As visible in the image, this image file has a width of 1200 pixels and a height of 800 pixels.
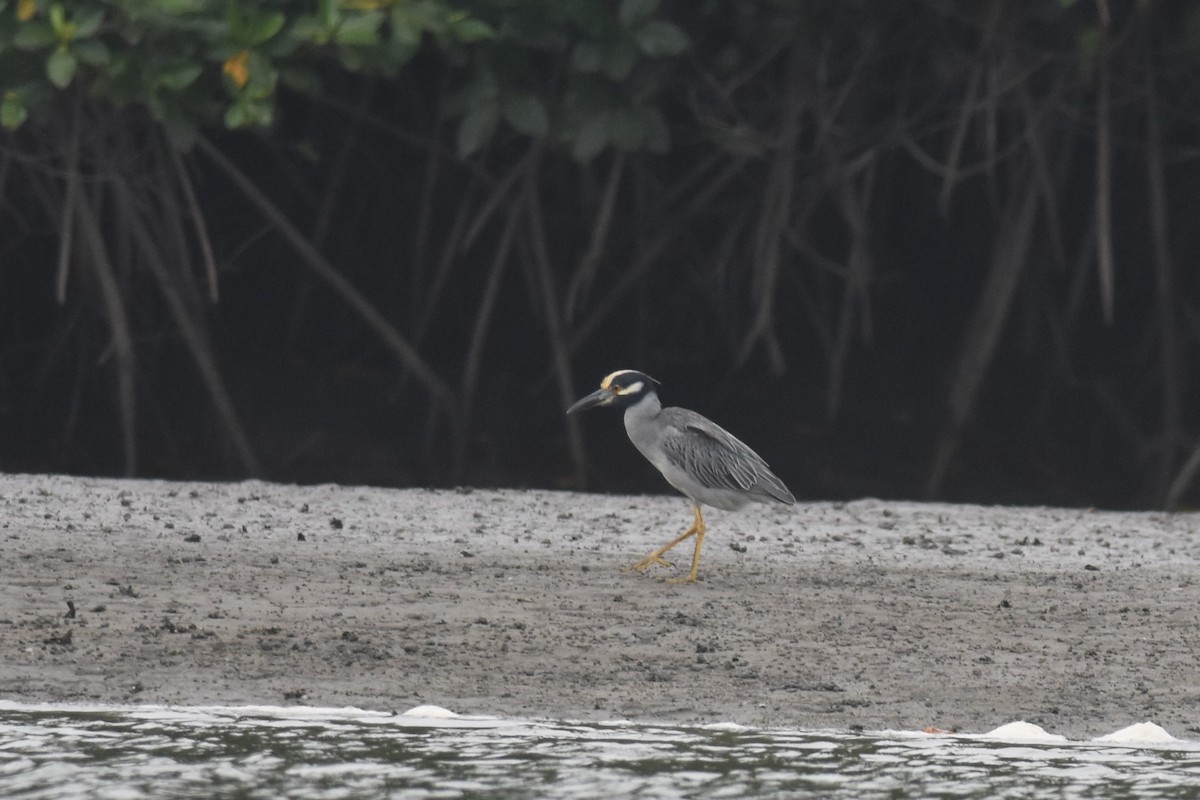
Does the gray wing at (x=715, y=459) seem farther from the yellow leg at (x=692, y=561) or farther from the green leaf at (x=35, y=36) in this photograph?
the green leaf at (x=35, y=36)

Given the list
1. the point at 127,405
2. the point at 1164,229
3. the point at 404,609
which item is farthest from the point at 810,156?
the point at 404,609

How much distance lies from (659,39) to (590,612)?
2775mm

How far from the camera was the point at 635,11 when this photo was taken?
7582 mm

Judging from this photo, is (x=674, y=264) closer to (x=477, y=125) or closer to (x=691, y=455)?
(x=477, y=125)

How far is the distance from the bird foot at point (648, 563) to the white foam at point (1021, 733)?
1.57 m

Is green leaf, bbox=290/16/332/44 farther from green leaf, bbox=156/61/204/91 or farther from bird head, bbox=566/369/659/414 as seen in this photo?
bird head, bbox=566/369/659/414

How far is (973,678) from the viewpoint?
5.11 meters

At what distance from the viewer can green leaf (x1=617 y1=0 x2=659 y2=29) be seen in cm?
755

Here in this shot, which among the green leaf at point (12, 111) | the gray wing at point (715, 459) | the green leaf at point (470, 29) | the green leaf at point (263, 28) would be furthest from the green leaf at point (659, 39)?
the green leaf at point (12, 111)

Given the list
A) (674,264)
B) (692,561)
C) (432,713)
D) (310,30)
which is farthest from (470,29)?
(674,264)

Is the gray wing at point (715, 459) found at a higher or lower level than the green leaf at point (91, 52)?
lower

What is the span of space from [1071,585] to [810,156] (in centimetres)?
319

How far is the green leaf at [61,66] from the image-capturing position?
22.7 feet

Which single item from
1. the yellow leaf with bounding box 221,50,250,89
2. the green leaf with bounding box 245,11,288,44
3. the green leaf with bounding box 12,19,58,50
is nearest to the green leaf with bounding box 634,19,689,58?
the green leaf with bounding box 245,11,288,44
